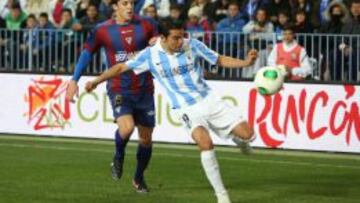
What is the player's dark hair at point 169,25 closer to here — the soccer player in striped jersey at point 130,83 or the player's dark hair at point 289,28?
the soccer player in striped jersey at point 130,83

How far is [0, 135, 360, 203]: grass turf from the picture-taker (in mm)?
13305

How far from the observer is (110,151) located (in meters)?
19.0

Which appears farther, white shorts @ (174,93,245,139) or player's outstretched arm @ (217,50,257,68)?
white shorts @ (174,93,245,139)

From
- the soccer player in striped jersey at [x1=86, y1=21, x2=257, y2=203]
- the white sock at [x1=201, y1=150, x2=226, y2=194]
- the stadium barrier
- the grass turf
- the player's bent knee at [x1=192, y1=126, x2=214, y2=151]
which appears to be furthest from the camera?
the stadium barrier

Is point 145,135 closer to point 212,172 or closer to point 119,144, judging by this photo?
point 119,144

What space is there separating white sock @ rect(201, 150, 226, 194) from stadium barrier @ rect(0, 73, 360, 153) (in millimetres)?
6870

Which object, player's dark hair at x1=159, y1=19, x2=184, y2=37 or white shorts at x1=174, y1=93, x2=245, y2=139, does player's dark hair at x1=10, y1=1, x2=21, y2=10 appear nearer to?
player's dark hair at x1=159, y1=19, x2=184, y2=37

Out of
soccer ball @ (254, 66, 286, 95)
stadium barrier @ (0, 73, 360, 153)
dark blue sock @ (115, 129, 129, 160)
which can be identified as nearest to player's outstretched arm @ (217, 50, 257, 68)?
soccer ball @ (254, 66, 286, 95)

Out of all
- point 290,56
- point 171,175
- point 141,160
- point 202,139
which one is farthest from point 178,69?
point 290,56

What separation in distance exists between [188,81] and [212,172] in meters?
1.17

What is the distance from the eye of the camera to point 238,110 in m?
17.0

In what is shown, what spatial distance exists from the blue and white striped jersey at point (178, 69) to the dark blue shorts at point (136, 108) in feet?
3.91

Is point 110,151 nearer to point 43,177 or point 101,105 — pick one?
point 101,105

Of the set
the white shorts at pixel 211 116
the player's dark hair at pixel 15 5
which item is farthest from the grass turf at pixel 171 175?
the player's dark hair at pixel 15 5
